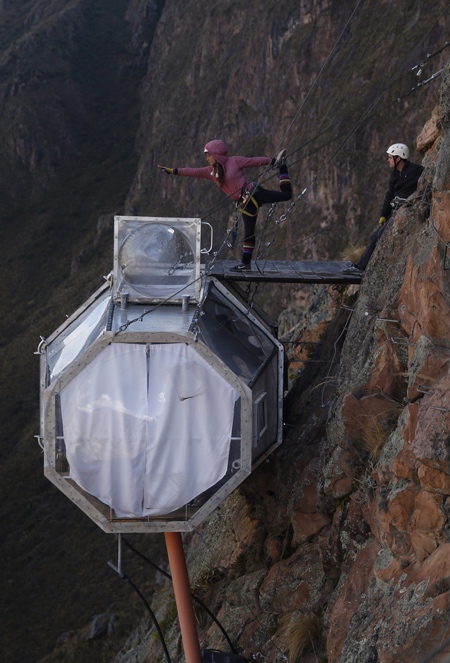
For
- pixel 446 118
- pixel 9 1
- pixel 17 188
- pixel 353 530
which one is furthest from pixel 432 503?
pixel 9 1

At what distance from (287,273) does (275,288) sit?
38037 millimetres

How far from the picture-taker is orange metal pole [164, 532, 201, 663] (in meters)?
11.2

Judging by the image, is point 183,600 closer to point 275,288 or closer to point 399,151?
point 399,151

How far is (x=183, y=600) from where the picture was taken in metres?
11.5

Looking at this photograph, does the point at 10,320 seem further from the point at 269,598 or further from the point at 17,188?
the point at 269,598

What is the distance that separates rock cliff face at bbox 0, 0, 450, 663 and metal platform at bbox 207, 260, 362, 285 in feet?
1.79

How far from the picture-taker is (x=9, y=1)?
111 meters

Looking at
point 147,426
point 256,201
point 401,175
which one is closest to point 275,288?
Answer: point 256,201

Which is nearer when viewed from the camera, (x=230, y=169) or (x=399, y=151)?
(x=399, y=151)

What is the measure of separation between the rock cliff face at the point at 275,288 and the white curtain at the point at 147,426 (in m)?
1.50

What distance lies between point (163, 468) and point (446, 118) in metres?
5.28

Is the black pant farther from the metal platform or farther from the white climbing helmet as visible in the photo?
the white climbing helmet

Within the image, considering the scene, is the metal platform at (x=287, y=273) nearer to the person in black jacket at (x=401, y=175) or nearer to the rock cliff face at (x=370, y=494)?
the rock cliff face at (x=370, y=494)

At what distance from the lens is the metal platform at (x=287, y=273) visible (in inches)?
523
